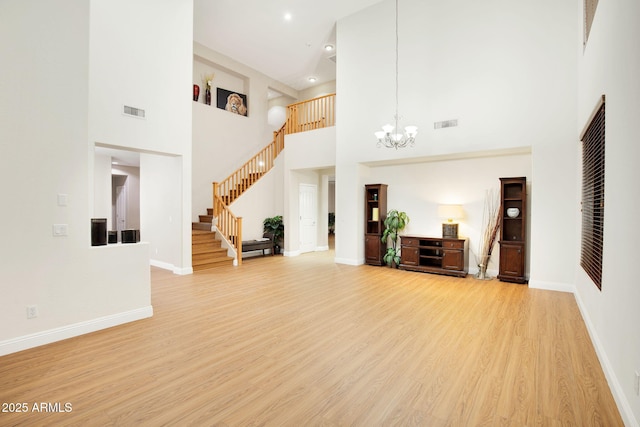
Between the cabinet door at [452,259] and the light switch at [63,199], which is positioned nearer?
the light switch at [63,199]

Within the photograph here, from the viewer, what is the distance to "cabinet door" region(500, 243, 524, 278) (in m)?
5.78

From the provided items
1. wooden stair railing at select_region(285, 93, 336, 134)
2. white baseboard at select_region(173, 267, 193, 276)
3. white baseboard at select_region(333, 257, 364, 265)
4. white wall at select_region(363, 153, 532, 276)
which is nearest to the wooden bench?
white baseboard at select_region(173, 267, 193, 276)

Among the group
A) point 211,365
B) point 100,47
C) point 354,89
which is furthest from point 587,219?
point 100,47

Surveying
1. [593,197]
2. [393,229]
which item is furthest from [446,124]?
[593,197]

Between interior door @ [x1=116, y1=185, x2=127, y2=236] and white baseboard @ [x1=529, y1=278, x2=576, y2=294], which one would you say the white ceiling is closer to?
interior door @ [x1=116, y1=185, x2=127, y2=236]

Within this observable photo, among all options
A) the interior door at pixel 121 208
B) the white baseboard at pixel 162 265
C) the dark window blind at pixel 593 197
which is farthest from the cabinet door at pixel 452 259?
the interior door at pixel 121 208

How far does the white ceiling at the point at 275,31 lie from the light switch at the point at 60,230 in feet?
20.8

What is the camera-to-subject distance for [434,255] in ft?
22.7

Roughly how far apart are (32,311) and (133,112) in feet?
11.7

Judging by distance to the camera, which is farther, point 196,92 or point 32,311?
point 196,92

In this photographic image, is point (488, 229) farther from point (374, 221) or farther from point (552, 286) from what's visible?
point (374, 221)

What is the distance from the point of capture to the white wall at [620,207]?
2045 mm

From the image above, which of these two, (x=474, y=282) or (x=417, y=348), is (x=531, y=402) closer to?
(x=417, y=348)

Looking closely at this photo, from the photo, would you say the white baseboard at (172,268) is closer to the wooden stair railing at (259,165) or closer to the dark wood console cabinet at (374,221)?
the wooden stair railing at (259,165)
